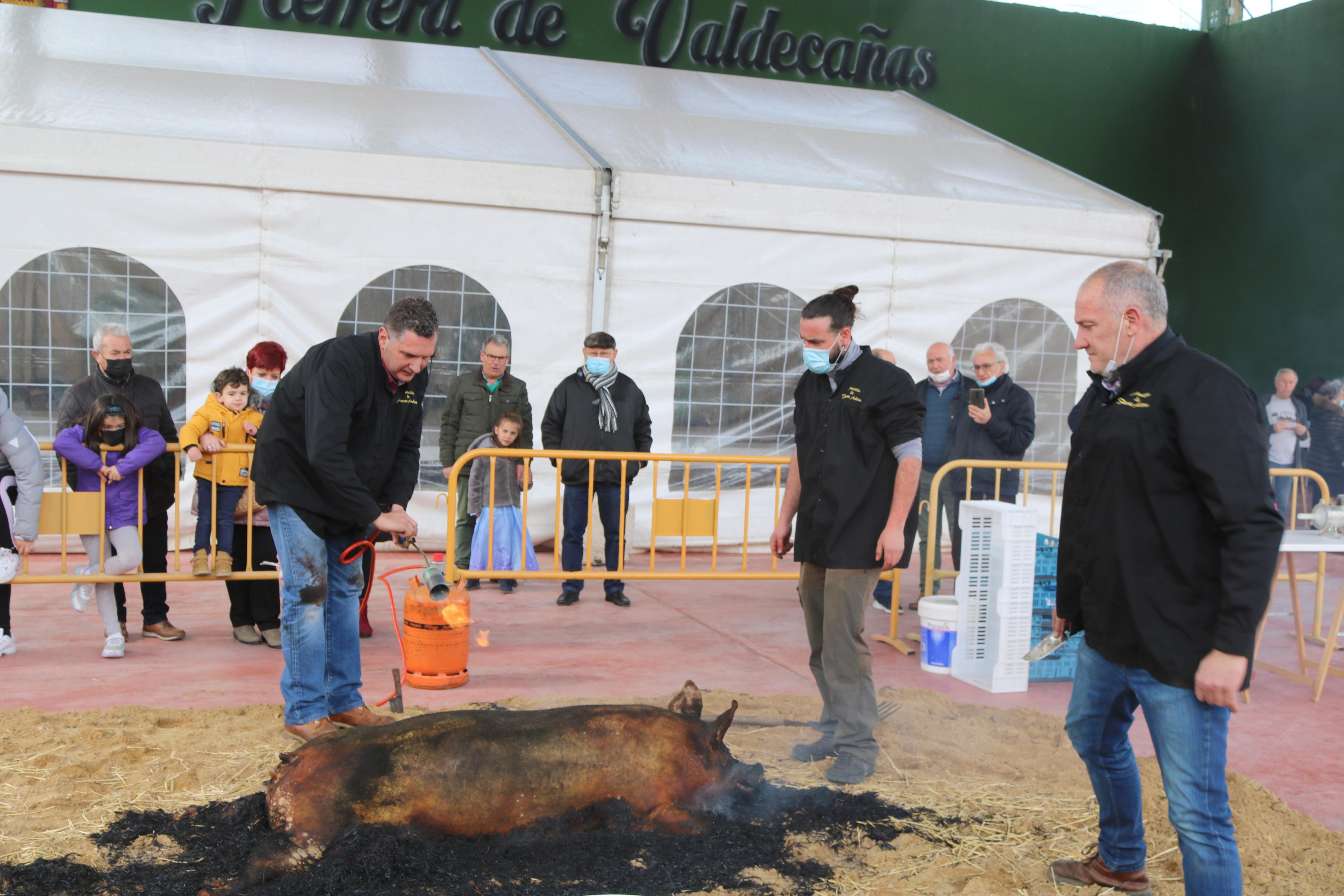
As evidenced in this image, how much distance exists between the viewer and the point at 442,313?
8797 millimetres

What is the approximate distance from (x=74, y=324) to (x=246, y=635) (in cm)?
A: 358

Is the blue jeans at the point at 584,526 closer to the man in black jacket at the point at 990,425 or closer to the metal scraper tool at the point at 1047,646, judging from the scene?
the man in black jacket at the point at 990,425

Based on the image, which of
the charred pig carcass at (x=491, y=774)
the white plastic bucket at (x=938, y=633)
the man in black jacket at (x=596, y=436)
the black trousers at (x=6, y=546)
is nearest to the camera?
the charred pig carcass at (x=491, y=774)

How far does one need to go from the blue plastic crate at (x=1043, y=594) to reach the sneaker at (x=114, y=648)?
5.18m

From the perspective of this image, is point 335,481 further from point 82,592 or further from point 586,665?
point 82,592

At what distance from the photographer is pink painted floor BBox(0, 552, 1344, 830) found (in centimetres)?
496

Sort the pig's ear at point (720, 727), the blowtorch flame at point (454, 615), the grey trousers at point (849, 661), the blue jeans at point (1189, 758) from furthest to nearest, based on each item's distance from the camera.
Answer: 1. the blowtorch flame at point (454, 615)
2. the grey trousers at point (849, 661)
3. the pig's ear at point (720, 727)
4. the blue jeans at point (1189, 758)

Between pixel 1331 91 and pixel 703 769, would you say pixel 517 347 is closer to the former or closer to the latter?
pixel 703 769

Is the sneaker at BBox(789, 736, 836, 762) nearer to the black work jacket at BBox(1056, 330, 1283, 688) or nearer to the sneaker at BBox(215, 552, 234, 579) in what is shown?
the black work jacket at BBox(1056, 330, 1283, 688)

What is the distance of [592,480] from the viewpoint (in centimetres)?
682

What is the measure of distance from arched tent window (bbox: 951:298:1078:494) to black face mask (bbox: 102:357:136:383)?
7.06 meters

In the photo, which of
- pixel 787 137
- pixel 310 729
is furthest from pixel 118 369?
pixel 787 137

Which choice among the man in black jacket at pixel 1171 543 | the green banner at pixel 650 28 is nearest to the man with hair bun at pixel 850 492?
the man in black jacket at pixel 1171 543

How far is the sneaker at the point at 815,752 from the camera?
14.5ft
